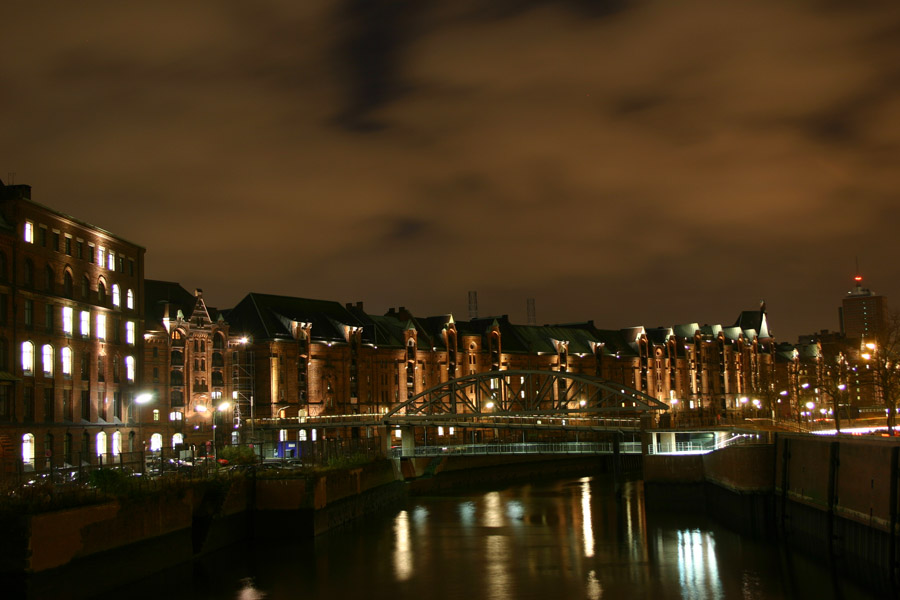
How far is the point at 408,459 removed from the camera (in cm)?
7500

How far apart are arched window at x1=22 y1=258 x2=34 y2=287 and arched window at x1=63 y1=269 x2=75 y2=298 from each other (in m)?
3.49

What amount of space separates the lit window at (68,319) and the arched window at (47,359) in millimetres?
2229

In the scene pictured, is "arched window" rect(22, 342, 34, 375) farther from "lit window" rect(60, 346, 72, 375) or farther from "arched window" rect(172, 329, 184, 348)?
"arched window" rect(172, 329, 184, 348)

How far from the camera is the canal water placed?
119 ft

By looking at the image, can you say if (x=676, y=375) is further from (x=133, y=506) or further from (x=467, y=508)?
(x=133, y=506)

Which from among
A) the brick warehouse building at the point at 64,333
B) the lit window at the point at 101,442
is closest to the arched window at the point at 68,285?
the brick warehouse building at the point at 64,333

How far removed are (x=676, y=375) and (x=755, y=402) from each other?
16.2 m

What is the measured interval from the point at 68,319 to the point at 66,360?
2.71 metres

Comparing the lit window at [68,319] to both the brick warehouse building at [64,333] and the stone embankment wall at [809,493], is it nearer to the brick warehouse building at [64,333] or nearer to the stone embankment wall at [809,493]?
the brick warehouse building at [64,333]

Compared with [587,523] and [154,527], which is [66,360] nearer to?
[154,527]

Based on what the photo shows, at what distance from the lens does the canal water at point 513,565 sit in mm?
36125

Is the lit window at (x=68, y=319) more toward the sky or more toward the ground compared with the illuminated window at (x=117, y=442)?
more toward the sky

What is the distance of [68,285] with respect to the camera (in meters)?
64.9

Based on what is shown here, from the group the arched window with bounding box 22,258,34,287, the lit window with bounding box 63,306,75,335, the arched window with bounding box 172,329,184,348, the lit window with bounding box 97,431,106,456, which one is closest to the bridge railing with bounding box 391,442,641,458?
the lit window with bounding box 97,431,106,456
